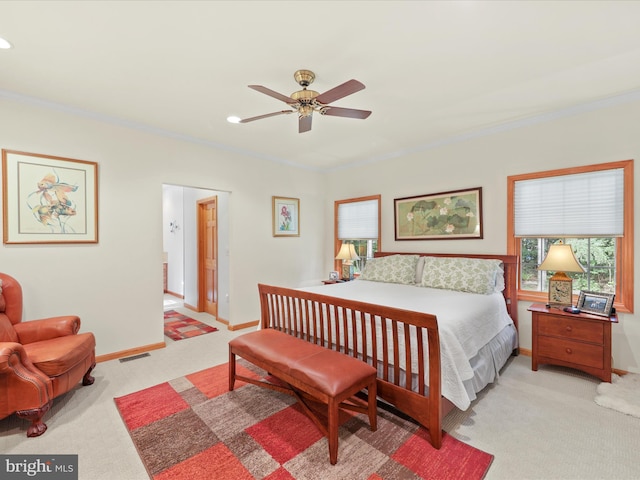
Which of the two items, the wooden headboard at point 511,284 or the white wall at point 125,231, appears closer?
the white wall at point 125,231

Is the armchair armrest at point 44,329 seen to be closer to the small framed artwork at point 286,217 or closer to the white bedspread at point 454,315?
the white bedspread at point 454,315

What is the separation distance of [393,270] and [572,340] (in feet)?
6.28

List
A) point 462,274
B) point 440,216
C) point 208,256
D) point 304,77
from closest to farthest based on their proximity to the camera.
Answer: point 304,77, point 462,274, point 440,216, point 208,256

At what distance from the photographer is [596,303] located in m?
2.83

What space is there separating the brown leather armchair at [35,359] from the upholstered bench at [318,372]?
1.24 m

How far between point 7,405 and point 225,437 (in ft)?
4.74

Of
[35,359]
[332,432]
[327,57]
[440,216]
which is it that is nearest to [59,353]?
[35,359]

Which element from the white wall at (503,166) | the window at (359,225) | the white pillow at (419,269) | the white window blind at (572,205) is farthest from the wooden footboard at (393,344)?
the window at (359,225)

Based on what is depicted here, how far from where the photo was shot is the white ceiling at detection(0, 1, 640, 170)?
1.82 meters

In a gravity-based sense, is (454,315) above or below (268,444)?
above

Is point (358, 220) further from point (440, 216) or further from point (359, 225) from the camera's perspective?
point (440, 216)

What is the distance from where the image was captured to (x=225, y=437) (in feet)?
6.63

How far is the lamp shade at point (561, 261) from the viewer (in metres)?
2.82

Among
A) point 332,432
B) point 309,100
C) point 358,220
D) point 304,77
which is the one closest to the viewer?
point 332,432
